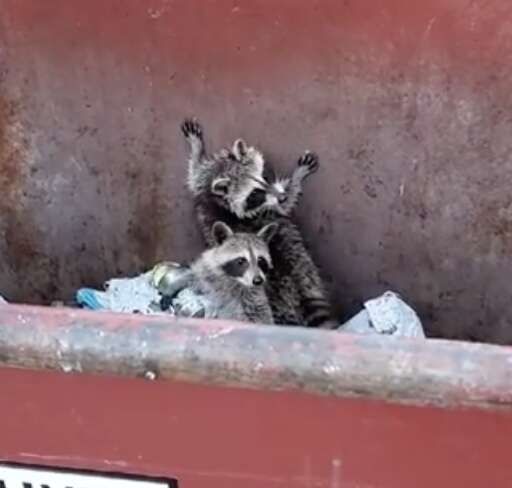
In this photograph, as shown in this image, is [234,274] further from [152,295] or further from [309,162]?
[309,162]

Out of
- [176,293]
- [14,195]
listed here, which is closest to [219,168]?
[176,293]

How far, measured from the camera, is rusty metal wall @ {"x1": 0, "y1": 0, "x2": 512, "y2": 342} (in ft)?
6.76

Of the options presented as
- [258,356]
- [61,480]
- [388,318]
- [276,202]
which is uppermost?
[276,202]

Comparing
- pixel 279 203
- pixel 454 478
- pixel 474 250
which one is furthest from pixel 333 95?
pixel 454 478

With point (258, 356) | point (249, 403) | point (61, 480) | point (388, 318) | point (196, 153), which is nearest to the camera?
point (258, 356)

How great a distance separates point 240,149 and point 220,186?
121 mm

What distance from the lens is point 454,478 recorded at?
138 centimetres

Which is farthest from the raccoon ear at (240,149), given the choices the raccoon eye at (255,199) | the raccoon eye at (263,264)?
the raccoon eye at (263,264)

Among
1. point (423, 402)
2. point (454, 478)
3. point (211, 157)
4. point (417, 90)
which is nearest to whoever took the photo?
point (423, 402)

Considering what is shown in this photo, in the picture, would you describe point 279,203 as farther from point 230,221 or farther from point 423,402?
point 423,402

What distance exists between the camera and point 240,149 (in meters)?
2.20

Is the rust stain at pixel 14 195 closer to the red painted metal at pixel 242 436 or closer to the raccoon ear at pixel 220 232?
the raccoon ear at pixel 220 232

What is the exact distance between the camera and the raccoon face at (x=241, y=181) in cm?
221

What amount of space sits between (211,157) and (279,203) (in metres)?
0.15
